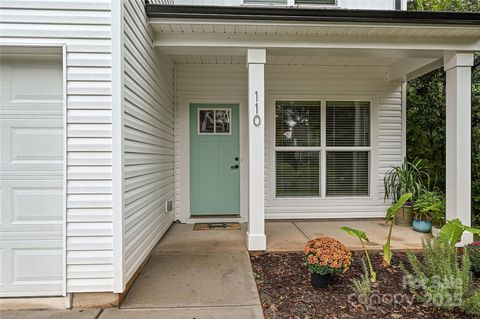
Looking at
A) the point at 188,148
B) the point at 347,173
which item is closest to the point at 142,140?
the point at 188,148

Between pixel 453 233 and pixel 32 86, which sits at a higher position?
pixel 32 86

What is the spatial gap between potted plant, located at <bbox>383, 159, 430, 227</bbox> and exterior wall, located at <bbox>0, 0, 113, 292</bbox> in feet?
14.2

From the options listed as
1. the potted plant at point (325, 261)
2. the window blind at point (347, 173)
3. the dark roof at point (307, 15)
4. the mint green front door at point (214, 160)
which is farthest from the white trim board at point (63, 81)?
the window blind at point (347, 173)

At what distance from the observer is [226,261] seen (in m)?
3.09

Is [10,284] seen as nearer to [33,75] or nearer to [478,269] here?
[33,75]

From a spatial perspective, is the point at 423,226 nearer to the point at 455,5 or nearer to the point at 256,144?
the point at 256,144

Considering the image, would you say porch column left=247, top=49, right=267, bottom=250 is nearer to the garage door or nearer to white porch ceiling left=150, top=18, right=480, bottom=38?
white porch ceiling left=150, top=18, right=480, bottom=38

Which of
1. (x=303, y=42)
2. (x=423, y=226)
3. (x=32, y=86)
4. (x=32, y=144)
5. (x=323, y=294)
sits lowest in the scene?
(x=323, y=294)

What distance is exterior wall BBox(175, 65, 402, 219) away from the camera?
482 centimetres

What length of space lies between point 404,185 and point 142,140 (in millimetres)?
4217

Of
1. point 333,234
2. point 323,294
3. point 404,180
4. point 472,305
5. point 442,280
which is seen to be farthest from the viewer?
point 404,180

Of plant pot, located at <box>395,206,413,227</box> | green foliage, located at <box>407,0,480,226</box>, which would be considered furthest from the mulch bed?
green foliage, located at <box>407,0,480,226</box>

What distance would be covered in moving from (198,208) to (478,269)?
3767 millimetres

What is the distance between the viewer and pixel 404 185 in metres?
4.62
